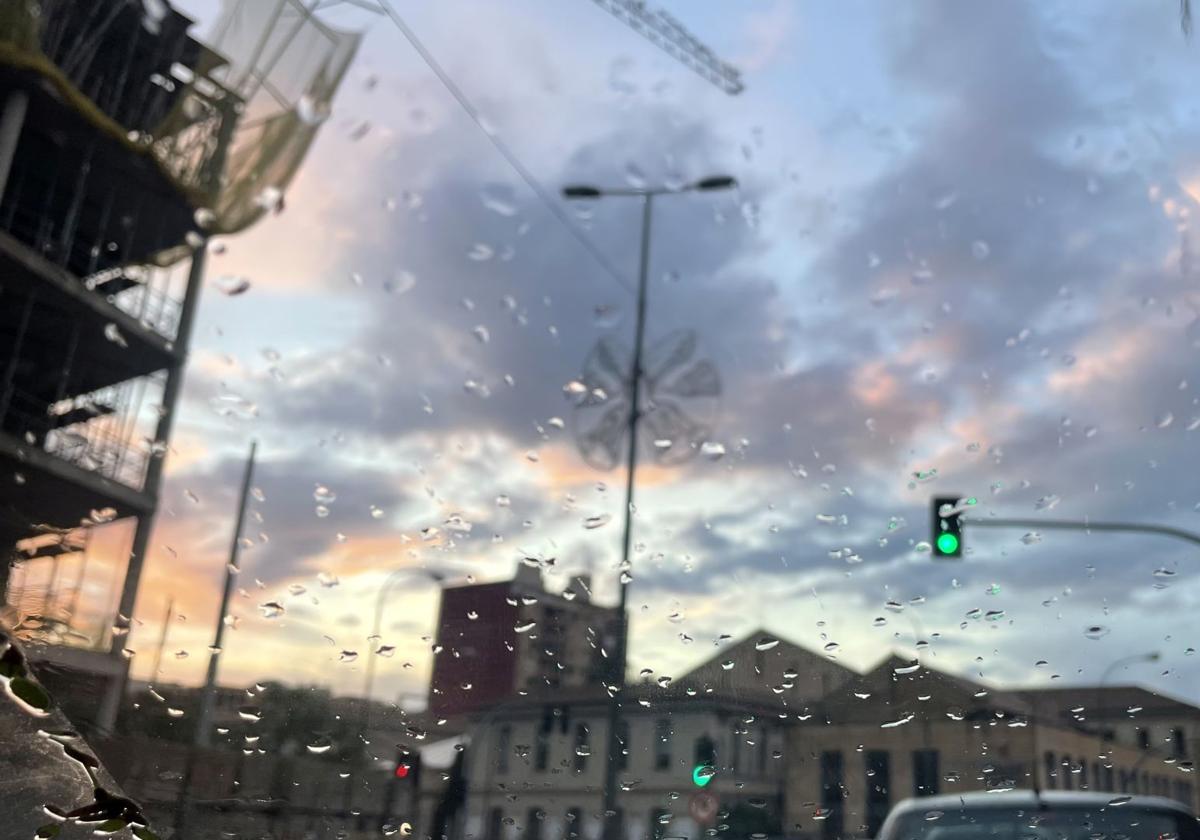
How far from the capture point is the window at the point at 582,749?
2.14 m

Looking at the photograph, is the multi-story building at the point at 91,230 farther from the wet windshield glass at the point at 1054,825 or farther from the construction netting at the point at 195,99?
the wet windshield glass at the point at 1054,825

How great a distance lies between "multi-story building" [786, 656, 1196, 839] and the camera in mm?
2037

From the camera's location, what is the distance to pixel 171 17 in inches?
116

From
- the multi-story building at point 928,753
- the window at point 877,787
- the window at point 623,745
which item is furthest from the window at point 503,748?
the window at point 877,787

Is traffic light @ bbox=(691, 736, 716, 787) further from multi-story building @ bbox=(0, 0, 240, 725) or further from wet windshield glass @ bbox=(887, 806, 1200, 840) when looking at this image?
multi-story building @ bbox=(0, 0, 240, 725)

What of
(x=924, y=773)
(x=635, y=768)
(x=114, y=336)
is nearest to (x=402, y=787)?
(x=635, y=768)

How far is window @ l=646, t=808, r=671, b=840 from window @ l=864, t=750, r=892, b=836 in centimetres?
40

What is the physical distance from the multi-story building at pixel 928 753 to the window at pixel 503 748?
578 millimetres

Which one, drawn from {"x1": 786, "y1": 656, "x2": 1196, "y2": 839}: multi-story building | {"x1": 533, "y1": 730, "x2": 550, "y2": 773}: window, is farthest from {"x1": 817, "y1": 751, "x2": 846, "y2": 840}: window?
{"x1": 533, "y1": 730, "x2": 550, "y2": 773}: window

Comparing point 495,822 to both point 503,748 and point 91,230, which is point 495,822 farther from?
point 91,230

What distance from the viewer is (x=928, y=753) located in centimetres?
218

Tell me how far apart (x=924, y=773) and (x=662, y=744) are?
1.75ft

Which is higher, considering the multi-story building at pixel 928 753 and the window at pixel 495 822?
the multi-story building at pixel 928 753

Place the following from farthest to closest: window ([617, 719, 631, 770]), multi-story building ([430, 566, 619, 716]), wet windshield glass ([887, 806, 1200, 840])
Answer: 1. multi-story building ([430, 566, 619, 716])
2. window ([617, 719, 631, 770])
3. wet windshield glass ([887, 806, 1200, 840])
